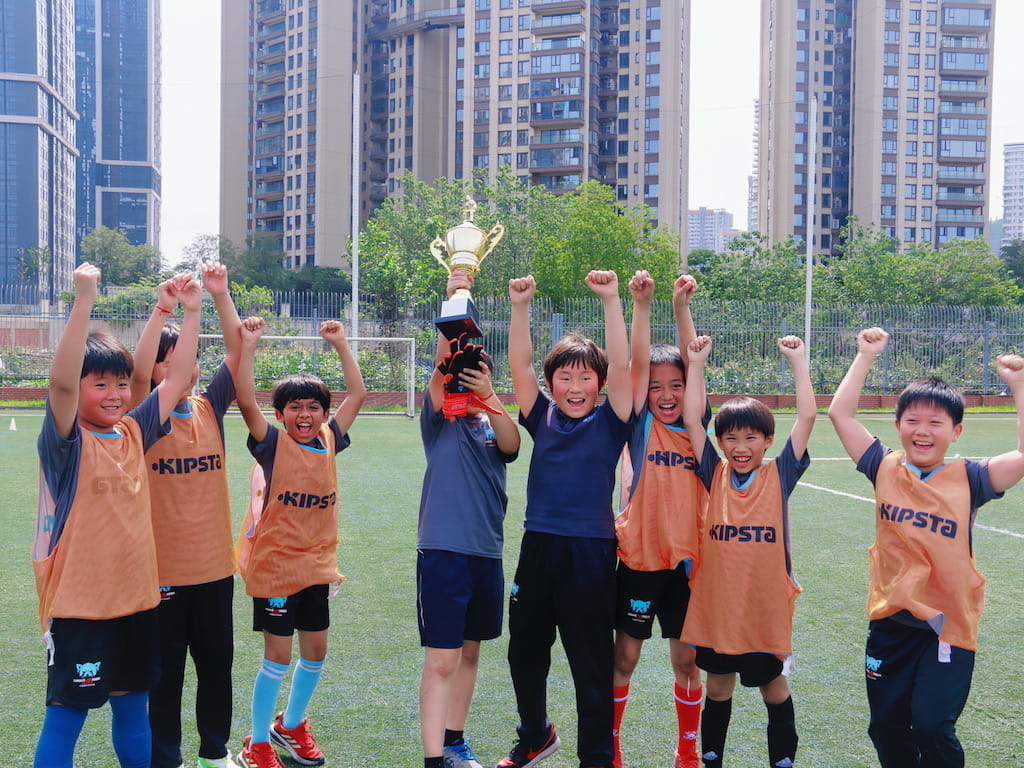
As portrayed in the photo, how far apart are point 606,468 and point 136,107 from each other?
Result: 138 meters

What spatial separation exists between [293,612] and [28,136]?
10836 cm

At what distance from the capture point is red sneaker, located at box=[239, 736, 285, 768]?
3064 mm

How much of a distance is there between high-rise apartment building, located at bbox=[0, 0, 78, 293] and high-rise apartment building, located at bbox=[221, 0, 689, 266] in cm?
2913

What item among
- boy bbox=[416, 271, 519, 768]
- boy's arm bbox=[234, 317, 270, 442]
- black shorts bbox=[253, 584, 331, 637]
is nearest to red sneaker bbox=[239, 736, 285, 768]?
black shorts bbox=[253, 584, 331, 637]

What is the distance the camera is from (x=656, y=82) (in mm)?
67000

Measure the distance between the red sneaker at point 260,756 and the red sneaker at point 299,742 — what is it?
0.24 feet

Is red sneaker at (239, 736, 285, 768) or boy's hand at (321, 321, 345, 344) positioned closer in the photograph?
red sneaker at (239, 736, 285, 768)

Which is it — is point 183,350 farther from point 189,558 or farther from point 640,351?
point 640,351

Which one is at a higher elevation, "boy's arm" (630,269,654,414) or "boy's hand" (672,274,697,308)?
"boy's hand" (672,274,697,308)

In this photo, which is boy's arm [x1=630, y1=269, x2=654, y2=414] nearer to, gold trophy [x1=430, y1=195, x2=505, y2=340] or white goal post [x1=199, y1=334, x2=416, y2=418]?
gold trophy [x1=430, y1=195, x2=505, y2=340]

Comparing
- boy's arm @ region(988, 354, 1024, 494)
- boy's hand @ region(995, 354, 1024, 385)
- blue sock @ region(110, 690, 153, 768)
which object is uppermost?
boy's hand @ region(995, 354, 1024, 385)

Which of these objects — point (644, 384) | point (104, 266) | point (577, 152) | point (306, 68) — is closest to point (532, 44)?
point (577, 152)

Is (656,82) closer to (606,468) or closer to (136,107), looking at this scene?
(606,468)

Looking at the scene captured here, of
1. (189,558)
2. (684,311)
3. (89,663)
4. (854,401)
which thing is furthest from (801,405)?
(89,663)
